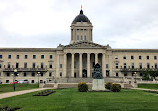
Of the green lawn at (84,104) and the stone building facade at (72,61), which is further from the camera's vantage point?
the stone building facade at (72,61)

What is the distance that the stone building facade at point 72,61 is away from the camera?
6981 cm

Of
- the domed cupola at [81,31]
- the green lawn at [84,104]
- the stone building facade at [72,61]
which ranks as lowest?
the green lawn at [84,104]

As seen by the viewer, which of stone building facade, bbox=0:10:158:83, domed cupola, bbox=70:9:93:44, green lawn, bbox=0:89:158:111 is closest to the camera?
green lawn, bbox=0:89:158:111

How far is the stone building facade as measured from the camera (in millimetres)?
69812

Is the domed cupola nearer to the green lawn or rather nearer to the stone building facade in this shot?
the stone building facade

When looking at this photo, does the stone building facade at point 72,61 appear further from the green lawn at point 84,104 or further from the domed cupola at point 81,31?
the green lawn at point 84,104

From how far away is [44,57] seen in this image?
7444cm

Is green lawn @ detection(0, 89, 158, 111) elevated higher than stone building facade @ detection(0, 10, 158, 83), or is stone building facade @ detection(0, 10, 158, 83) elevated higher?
stone building facade @ detection(0, 10, 158, 83)

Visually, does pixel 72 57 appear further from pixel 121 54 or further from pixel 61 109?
pixel 61 109

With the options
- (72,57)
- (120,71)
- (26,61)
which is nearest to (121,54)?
(120,71)

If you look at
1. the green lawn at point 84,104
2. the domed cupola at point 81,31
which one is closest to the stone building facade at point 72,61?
the domed cupola at point 81,31

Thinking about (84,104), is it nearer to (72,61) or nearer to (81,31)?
(72,61)

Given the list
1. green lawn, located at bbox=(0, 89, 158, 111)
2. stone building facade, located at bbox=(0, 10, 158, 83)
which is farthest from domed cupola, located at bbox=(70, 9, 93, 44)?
green lawn, located at bbox=(0, 89, 158, 111)

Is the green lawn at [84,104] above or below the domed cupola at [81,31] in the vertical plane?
below
